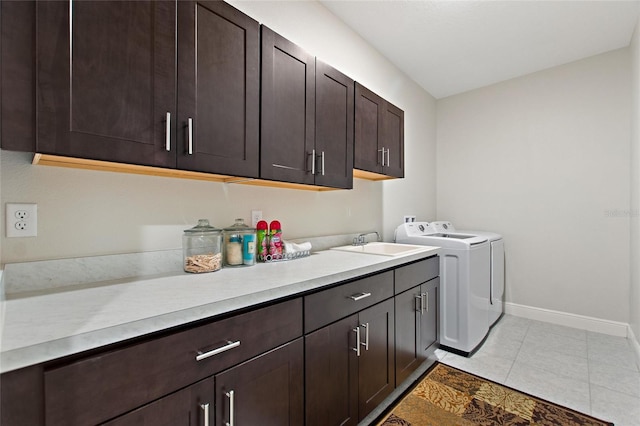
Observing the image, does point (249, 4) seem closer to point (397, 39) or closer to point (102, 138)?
point (102, 138)

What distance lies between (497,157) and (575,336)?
1998 millimetres

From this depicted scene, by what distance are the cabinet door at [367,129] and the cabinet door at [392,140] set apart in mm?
75

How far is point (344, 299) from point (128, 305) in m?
0.90

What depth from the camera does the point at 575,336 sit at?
9.22ft

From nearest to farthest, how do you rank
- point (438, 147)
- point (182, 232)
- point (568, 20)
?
point (182, 232)
point (568, 20)
point (438, 147)

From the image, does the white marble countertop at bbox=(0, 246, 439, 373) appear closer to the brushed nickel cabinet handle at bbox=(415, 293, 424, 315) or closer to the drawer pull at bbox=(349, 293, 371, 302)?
Result: the drawer pull at bbox=(349, 293, 371, 302)

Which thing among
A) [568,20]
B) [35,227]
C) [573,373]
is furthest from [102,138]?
[568,20]

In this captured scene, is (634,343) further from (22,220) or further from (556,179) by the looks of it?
(22,220)

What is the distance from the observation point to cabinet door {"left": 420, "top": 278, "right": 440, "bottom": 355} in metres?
2.15

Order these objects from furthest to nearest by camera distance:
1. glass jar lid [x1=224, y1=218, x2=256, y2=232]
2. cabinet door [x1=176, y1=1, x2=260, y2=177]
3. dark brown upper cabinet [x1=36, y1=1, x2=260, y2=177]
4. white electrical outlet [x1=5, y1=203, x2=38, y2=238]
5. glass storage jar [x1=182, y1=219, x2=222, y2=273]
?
glass jar lid [x1=224, y1=218, x2=256, y2=232] → glass storage jar [x1=182, y1=219, x2=222, y2=273] → cabinet door [x1=176, y1=1, x2=260, y2=177] → white electrical outlet [x1=5, y1=203, x2=38, y2=238] → dark brown upper cabinet [x1=36, y1=1, x2=260, y2=177]

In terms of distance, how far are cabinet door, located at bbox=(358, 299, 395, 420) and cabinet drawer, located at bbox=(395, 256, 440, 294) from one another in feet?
0.57

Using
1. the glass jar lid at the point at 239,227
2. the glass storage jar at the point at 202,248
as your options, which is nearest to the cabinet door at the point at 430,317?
the glass jar lid at the point at 239,227

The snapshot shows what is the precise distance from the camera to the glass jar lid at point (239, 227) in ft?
5.29

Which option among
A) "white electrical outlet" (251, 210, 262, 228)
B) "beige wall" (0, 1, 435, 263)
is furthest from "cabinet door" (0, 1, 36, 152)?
"white electrical outlet" (251, 210, 262, 228)
